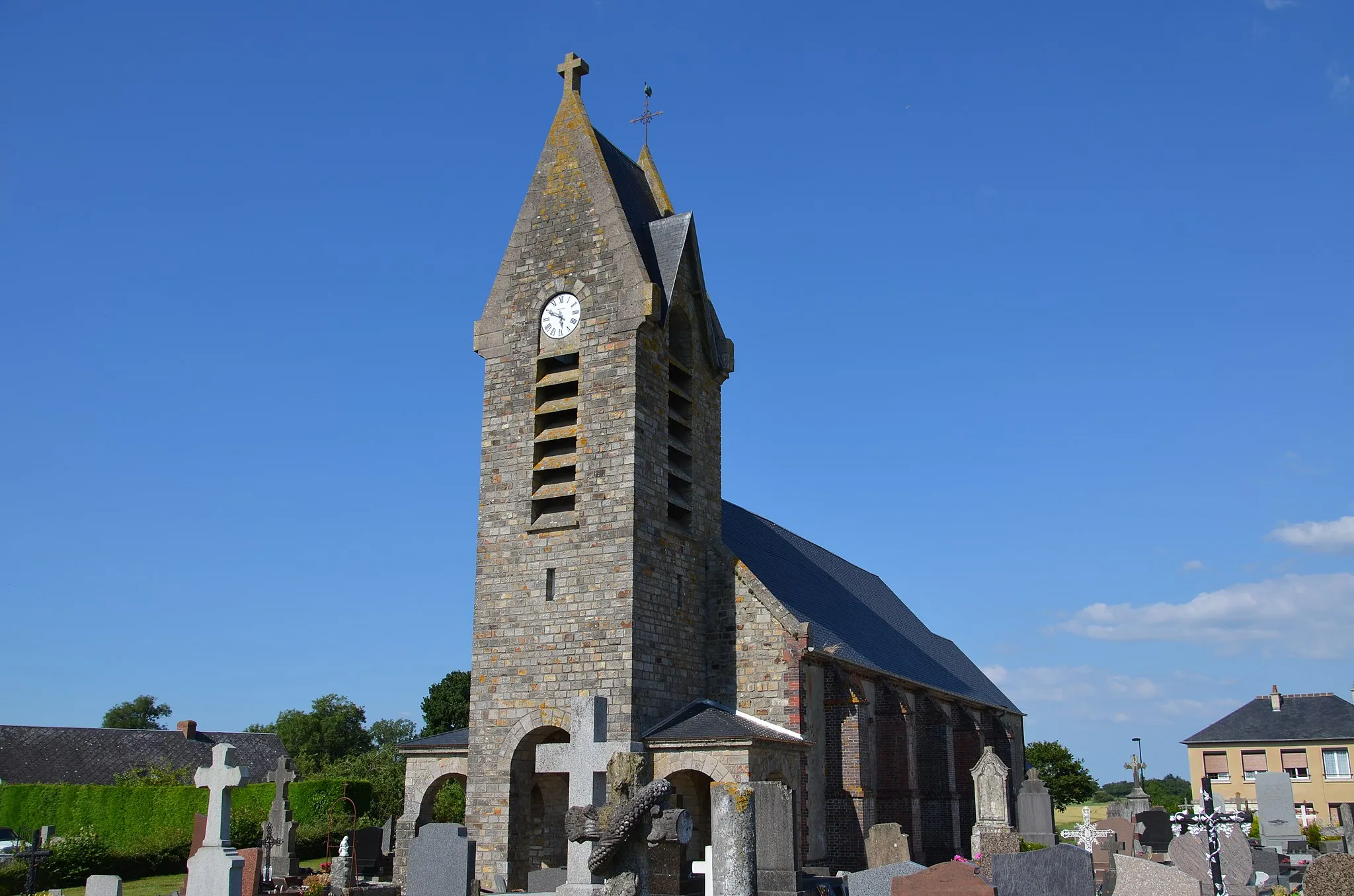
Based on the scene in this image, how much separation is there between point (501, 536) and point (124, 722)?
80.4m

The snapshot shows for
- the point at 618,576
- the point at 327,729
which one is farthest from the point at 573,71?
the point at 327,729

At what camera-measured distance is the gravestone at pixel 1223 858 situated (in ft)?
46.7

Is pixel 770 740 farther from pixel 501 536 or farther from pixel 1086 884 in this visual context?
pixel 1086 884

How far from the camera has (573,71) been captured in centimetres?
2341

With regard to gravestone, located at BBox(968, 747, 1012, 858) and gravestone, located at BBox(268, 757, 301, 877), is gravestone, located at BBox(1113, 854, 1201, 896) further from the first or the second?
gravestone, located at BBox(268, 757, 301, 877)

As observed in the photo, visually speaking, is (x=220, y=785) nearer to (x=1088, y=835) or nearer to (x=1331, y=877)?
(x=1331, y=877)

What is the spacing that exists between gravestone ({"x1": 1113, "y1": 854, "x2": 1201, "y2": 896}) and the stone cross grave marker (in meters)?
5.08

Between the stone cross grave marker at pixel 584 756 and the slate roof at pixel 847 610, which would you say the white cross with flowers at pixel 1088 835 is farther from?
the stone cross grave marker at pixel 584 756

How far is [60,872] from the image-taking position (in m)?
25.3

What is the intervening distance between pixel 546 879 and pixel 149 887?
12.4 meters

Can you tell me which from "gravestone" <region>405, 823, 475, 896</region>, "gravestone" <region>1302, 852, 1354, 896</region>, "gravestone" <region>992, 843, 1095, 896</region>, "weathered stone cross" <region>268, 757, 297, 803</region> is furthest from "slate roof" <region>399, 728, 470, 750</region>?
"gravestone" <region>1302, 852, 1354, 896</region>

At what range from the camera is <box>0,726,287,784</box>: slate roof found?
41875 millimetres

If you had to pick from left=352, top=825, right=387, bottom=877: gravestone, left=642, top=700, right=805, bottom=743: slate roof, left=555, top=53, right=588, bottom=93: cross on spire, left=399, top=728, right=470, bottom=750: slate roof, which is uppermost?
left=555, top=53, right=588, bottom=93: cross on spire

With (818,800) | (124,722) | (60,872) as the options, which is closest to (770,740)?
(818,800)
